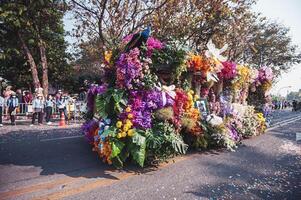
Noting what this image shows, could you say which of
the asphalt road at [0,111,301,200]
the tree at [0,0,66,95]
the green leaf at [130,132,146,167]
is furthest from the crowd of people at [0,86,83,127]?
the green leaf at [130,132,146,167]

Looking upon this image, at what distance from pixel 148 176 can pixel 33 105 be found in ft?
37.9

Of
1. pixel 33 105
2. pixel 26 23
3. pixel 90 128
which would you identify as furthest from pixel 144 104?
pixel 26 23

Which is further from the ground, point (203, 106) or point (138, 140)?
point (203, 106)

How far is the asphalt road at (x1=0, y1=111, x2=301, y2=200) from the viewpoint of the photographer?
4.23 m

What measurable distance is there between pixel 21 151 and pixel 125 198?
162 inches

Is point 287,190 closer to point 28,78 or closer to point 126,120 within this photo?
point 126,120

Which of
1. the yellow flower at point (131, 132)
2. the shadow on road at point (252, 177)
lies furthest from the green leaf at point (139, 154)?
the shadow on road at point (252, 177)

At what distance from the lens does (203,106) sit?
7.35m

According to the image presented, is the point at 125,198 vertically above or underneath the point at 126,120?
underneath

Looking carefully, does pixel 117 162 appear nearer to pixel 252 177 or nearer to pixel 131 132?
pixel 131 132

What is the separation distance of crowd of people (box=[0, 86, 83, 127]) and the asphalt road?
7442mm

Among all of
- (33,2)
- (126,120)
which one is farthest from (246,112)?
(33,2)

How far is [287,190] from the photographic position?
4.75m

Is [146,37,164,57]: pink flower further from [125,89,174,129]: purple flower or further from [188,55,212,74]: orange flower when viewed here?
[188,55,212,74]: orange flower
